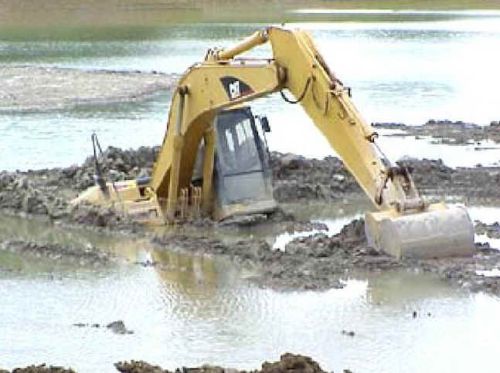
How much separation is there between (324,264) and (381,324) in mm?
2026

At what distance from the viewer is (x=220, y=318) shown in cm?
1167

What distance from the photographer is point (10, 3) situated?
72.7 meters

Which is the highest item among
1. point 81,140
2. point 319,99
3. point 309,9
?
point 309,9

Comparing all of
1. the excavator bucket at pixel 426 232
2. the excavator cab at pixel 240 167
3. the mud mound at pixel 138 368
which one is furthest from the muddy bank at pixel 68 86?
the mud mound at pixel 138 368

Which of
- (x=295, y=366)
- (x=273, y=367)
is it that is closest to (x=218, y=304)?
(x=273, y=367)

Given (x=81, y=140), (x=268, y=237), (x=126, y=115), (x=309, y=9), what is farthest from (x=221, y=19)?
(x=268, y=237)

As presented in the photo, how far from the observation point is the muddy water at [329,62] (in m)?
22.8

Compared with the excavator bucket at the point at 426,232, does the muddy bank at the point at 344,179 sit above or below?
above

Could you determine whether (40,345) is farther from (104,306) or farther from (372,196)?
(372,196)

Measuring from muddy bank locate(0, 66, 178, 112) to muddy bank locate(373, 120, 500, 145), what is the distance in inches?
342

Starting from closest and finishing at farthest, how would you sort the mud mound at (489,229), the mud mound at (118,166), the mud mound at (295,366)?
the mud mound at (295,366) → the mud mound at (489,229) → the mud mound at (118,166)

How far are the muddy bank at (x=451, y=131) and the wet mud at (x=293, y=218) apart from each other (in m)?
3.95

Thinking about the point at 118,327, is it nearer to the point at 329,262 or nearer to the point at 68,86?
the point at 329,262

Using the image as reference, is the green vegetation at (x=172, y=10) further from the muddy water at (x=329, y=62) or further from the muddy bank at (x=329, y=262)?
the muddy bank at (x=329, y=262)
